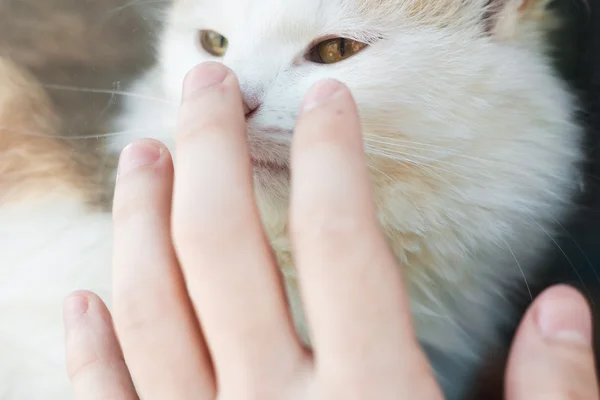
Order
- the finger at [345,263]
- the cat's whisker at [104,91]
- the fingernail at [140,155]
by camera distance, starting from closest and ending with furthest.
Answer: the finger at [345,263] → the fingernail at [140,155] → the cat's whisker at [104,91]

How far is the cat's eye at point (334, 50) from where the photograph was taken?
0.51 metres

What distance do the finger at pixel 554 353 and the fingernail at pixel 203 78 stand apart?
0.34 metres

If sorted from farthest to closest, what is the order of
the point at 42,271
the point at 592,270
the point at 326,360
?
the point at 42,271 < the point at 592,270 < the point at 326,360

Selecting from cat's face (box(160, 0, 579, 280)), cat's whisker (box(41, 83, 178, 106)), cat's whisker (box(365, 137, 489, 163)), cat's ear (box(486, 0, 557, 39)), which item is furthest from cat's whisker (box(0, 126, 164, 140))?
cat's ear (box(486, 0, 557, 39))

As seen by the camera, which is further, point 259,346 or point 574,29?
point 574,29

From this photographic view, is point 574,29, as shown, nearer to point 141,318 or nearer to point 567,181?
point 567,181

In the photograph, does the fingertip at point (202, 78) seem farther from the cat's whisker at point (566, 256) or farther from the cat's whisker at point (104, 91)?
the cat's whisker at point (566, 256)

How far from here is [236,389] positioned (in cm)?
37

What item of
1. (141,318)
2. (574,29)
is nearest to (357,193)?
(141,318)

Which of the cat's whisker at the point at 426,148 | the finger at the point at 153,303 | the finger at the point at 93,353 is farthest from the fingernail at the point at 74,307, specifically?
the cat's whisker at the point at 426,148

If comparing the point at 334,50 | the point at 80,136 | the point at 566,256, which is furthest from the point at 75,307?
the point at 566,256

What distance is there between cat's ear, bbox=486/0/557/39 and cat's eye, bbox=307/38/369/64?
0.15 meters

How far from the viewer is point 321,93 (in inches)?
14.9

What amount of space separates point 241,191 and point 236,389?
145 mm
